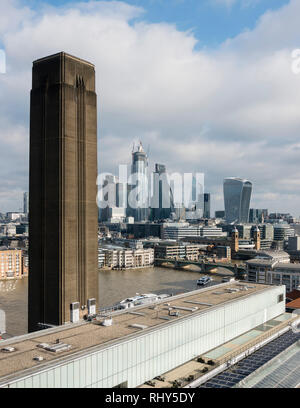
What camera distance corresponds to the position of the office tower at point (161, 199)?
114 m

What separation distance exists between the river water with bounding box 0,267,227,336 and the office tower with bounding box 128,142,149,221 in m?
72.4

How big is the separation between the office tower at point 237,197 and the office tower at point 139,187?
2555 cm

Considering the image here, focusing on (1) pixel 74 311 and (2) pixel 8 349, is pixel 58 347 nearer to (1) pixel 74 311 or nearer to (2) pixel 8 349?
(2) pixel 8 349

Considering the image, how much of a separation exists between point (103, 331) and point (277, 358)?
514 cm

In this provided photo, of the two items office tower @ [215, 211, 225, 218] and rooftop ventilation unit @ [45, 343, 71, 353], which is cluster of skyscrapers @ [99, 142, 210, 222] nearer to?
office tower @ [215, 211, 225, 218]

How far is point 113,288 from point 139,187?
9295 centimetres

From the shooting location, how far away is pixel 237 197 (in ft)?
354

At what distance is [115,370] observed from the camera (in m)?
8.40

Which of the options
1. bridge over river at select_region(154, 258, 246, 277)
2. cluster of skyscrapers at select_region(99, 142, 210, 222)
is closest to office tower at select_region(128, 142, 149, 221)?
cluster of skyscrapers at select_region(99, 142, 210, 222)

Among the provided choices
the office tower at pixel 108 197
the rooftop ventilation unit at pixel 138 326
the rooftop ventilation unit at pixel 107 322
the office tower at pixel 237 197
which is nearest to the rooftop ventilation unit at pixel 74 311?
the rooftop ventilation unit at pixel 107 322

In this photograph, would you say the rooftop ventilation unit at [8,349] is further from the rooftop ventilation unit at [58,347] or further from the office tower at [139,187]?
the office tower at [139,187]
